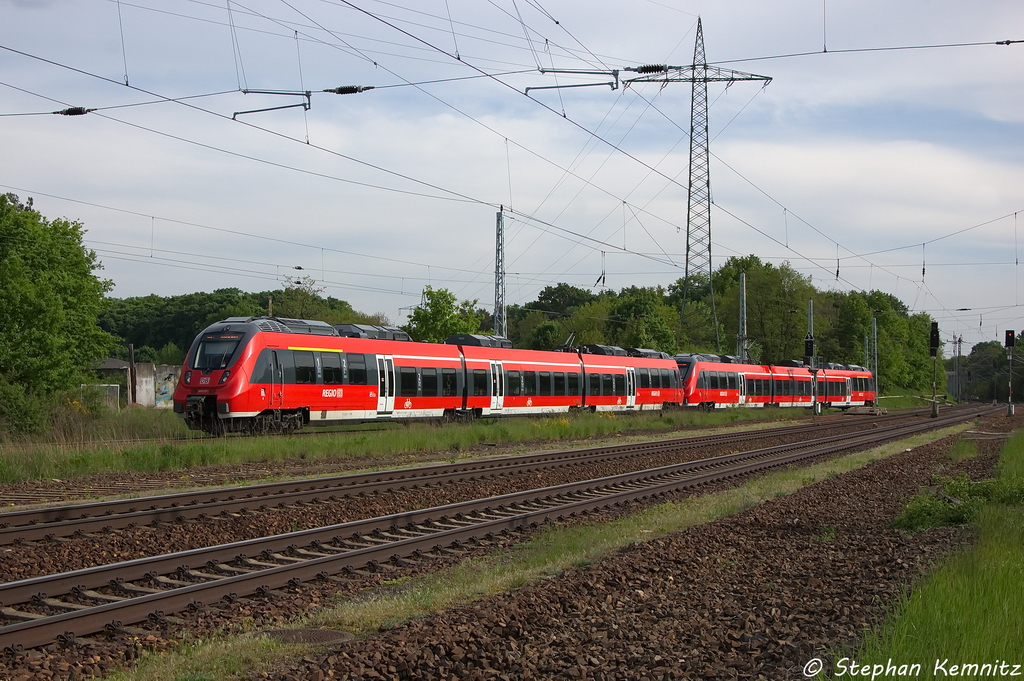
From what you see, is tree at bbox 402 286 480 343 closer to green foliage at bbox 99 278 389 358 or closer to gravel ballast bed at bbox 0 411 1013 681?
green foliage at bbox 99 278 389 358

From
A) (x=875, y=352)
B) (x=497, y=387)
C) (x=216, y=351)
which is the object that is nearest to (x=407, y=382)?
(x=497, y=387)

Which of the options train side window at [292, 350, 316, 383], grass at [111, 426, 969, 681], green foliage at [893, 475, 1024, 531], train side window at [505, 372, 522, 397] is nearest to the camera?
grass at [111, 426, 969, 681]

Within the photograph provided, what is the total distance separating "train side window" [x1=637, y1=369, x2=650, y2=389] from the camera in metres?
47.0

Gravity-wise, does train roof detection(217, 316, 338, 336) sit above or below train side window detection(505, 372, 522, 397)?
above

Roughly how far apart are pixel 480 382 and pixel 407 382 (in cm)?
456

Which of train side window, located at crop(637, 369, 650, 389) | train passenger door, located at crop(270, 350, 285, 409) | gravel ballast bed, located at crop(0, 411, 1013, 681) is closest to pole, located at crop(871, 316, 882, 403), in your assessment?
train side window, located at crop(637, 369, 650, 389)

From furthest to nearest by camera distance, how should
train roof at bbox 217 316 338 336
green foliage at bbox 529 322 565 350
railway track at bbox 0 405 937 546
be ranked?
1. green foliage at bbox 529 322 565 350
2. train roof at bbox 217 316 338 336
3. railway track at bbox 0 405 937 546

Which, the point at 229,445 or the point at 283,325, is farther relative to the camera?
the point at 283,325

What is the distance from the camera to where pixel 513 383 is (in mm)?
36938

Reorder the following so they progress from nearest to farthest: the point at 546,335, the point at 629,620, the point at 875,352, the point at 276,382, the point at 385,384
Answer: the point at 629,620
the point at 276,382
the point at 385,384
the point at 875,352
the point at 546,335

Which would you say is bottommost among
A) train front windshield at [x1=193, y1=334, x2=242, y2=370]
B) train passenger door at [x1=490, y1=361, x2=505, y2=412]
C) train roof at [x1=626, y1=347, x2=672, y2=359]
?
train passenger door at [x1=490, y1=361, x2=505, y2=412]

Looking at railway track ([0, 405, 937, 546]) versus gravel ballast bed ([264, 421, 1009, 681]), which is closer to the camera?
gravel ballast bed ([264, 421, 1009, 681])

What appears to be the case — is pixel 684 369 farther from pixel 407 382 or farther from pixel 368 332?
pixel 368 332

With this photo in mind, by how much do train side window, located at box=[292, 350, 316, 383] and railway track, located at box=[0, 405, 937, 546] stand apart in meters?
7.35
